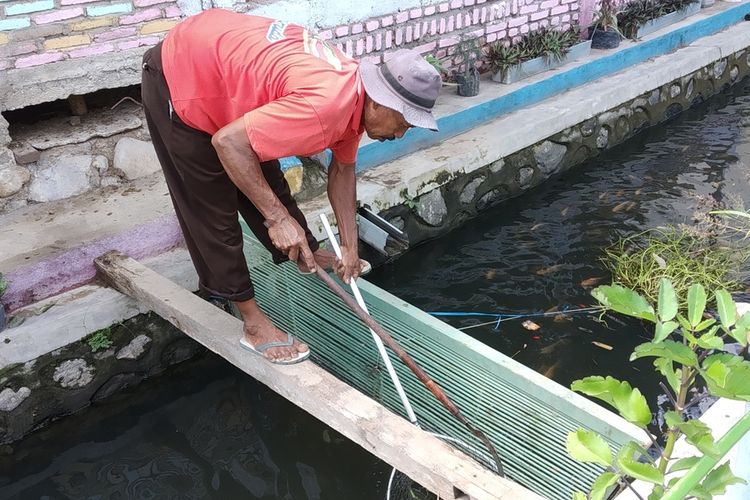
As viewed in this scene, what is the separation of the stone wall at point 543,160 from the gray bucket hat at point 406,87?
2.39 metres

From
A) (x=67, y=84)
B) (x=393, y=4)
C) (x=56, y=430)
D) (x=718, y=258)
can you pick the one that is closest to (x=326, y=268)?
(x=56, y=430)

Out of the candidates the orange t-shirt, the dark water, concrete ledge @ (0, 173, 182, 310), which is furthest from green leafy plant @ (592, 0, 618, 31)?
the orange t-shirt

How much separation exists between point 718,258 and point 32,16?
4.58m

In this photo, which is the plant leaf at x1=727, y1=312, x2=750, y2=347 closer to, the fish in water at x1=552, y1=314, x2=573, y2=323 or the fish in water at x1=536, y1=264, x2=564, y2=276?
the fish in water at x1=552, y1=314, x2=573, y2=323

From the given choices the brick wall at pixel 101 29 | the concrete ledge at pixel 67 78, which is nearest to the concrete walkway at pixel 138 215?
the concrete ledge at pixel 67 78

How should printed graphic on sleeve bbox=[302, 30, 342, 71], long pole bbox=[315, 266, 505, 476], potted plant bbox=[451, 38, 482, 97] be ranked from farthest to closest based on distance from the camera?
potted plant bbox=[451, 38, 482, 97] → long pole bbox=[315, 266, 505, 476] → printed graphic on sleeve bbox=[302, 30, 342, 71]

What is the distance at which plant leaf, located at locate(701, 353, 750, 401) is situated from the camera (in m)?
1.45

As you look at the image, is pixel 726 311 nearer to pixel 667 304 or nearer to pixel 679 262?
pixel 667 304

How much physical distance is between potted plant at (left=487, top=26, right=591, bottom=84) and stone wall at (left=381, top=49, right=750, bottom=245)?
0.73 meters

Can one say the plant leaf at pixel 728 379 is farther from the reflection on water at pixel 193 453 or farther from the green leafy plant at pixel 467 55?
the green leafy plant at pixel 467 55

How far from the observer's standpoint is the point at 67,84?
4.13 m

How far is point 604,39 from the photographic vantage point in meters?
7.31

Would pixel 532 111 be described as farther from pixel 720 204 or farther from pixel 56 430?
pixel 56 430

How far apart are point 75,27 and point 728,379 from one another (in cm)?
397
